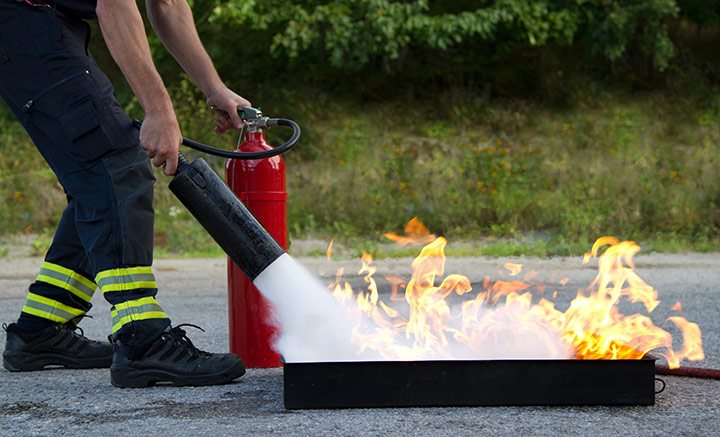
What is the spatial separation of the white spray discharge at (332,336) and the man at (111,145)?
1.28 feet

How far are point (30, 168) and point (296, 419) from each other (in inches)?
380

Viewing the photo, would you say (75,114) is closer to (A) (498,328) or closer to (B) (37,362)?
(B) (37,362)

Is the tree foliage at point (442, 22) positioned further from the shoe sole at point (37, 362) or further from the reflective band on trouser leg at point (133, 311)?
the reflective band on trouser leg at point (133, 311)

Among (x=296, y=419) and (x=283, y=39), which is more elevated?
(x=283, y=39)

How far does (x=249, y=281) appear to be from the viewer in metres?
3.23

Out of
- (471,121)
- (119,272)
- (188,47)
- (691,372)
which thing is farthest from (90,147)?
(471,121)

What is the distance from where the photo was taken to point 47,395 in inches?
111

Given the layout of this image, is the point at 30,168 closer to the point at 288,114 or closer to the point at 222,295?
the point at 288,114

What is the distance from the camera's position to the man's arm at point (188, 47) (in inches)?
124

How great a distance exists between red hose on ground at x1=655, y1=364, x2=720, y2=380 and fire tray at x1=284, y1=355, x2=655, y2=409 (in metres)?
0.59

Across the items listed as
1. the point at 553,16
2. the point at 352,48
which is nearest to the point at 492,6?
the point at 553,16

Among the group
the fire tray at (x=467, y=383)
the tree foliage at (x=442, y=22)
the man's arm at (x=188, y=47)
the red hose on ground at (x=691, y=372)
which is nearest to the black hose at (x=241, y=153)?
the man's arm at (x=188, y=47)

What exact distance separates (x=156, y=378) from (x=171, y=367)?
0.08m

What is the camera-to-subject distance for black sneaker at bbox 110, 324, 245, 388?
9.37 ft
